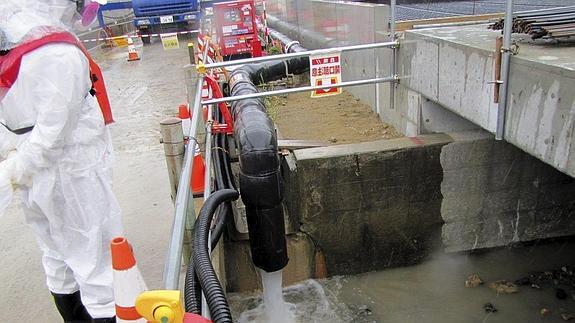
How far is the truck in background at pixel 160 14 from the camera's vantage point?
18500 millimetres

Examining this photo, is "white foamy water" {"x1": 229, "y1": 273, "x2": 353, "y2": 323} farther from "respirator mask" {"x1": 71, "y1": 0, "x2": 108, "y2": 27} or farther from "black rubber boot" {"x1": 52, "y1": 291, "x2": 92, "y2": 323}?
"respirator mask" {"x1": 71, "y1": 0, "x2": 108, "y2": 27}

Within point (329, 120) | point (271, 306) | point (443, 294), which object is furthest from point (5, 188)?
point (329, 120)

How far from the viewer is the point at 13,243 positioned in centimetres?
410

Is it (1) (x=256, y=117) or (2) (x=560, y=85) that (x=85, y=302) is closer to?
(1) (x=256, y=117)

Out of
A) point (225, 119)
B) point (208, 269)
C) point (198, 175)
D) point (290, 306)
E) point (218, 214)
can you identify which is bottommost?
point (290, 306)

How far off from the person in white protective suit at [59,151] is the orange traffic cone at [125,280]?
91 cm

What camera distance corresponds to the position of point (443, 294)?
434 centimetres

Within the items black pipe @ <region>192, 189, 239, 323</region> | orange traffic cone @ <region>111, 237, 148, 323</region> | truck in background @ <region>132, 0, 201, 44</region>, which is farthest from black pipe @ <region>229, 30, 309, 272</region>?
truck in background @ <region>132, 0, 201, 44</region>

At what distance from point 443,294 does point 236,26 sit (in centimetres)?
889

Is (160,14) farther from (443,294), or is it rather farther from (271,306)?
(443,294)

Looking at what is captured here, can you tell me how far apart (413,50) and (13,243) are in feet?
13.0

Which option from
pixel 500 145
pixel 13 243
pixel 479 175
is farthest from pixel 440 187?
pixel 13 243

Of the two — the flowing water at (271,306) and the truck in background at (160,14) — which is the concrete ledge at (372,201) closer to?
the flowing water at (271,306)

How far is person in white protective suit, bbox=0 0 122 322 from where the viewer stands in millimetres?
2066
